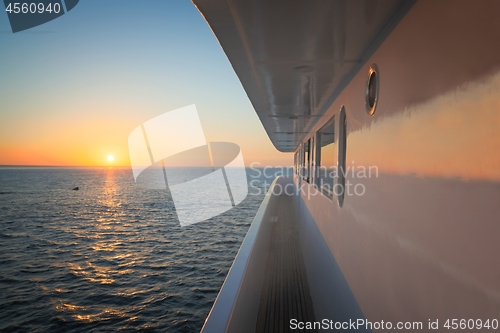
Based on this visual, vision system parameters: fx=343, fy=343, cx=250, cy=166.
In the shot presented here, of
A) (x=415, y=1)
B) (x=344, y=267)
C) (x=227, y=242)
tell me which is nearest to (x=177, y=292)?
(x=227, y=242)

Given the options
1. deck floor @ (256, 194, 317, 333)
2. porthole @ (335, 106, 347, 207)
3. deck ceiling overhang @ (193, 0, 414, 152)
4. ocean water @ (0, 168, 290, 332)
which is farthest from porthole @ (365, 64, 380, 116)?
ocean water @ (0, 168, 290, 332)

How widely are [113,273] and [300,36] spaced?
16099 millimetres

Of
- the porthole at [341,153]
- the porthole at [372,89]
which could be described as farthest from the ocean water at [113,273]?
the porthole at [372,89]

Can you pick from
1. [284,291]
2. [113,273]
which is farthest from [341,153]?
[113,273]

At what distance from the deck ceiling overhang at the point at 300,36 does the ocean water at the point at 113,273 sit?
9042 mm

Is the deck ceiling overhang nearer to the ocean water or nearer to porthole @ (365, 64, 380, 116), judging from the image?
porthole @ (365, 64, 380, 116)

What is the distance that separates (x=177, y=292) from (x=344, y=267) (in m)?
11.0

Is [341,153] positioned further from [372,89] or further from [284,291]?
[284,291]

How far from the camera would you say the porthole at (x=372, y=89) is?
194 cm

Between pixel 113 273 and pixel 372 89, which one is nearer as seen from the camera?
pixel 372 89

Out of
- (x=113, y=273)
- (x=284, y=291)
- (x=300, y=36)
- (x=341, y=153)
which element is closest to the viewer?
(x=300, y=36)

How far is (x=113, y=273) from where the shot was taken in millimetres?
15602

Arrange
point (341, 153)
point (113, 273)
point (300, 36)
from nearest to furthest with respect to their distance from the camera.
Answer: point (300, 36)
point (341, 153)
point (113, 273)

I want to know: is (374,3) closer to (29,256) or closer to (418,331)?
(418,331)
